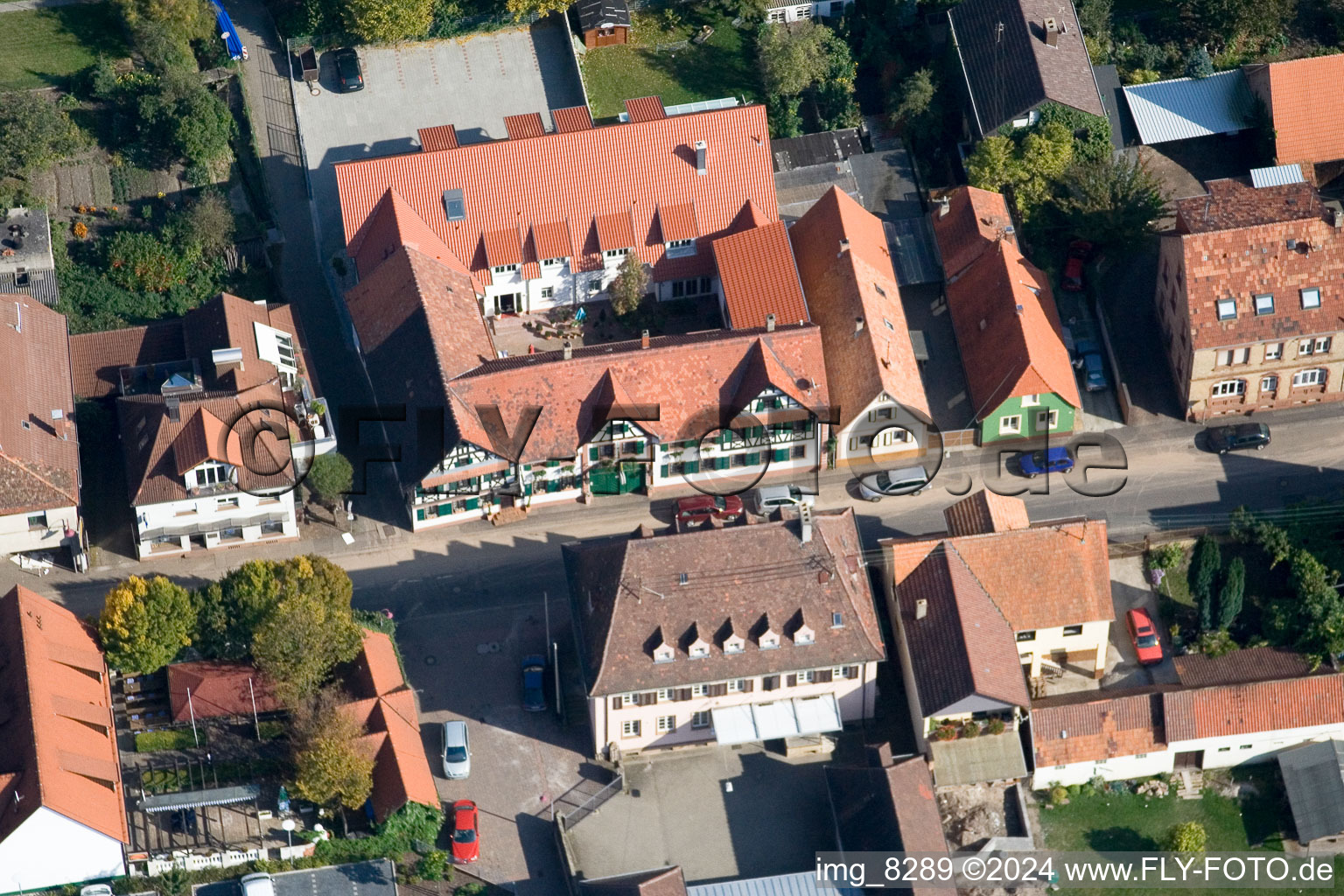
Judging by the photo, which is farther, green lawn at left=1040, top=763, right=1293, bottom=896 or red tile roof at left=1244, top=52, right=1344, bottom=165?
red tile roof at left=1244, top=52, right=1344, bottom=165

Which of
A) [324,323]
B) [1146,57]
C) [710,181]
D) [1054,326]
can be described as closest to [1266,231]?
[1054,326]

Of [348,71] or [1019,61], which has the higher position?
[348,71]

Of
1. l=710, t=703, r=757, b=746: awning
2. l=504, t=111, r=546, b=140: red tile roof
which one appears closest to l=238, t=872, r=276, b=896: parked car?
l=710, t=703, r=757, b=746: awning

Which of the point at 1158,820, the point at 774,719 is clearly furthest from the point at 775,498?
the point at 1158,820

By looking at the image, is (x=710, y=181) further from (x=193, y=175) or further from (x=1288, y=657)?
(x=1288, y=657)

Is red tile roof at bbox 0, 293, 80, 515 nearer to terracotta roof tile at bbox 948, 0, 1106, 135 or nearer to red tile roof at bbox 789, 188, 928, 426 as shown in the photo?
red tile roof at bbox 789, 188, 928, 426

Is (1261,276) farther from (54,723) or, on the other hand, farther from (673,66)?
(54,723)
